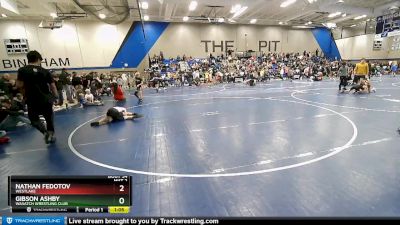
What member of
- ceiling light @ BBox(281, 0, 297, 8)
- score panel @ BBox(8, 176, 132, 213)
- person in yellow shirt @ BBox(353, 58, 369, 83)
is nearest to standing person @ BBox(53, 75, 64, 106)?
score panel @ BBox(8, 176, 132, 213)

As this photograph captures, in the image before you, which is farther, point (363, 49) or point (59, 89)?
Result: point (363, 49)

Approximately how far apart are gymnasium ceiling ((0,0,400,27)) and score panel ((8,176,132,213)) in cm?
1565

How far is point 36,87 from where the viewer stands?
4.54 m

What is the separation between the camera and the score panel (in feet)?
4.33

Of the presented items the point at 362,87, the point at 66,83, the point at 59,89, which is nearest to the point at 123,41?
the point at 66,83

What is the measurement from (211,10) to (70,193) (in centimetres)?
2243

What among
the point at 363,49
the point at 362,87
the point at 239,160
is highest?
the point at 363,49

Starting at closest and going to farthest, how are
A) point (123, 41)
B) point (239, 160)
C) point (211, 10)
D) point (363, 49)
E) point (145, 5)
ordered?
point (239, 160)
point (145, 5)
point (211, 10)
point (123, 41)
point (363, 49)

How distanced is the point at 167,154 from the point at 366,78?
36.1 feet

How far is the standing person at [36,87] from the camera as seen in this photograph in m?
4.45

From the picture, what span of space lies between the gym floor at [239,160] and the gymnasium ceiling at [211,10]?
40.8 feet

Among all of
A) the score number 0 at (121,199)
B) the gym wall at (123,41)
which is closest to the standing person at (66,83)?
the score number 0 at (121,199)

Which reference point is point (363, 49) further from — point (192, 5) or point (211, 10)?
point (192, 5)

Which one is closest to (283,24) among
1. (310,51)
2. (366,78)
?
(310,51)
